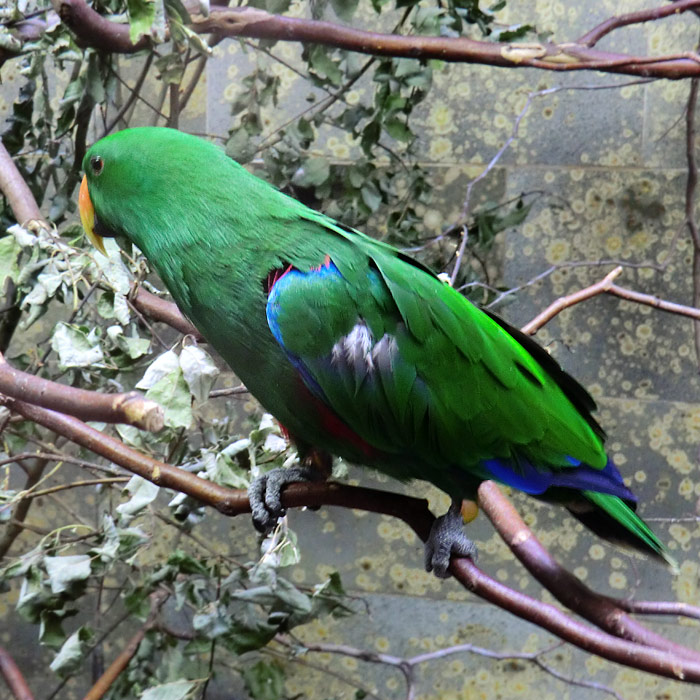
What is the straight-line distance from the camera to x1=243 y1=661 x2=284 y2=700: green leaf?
4.71ft

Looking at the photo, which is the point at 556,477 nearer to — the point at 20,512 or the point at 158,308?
the point at 158,308

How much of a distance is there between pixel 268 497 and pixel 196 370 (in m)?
0.18

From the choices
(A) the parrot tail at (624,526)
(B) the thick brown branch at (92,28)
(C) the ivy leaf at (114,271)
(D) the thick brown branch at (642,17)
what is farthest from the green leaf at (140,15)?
(A) the parrot tail at (624,526)

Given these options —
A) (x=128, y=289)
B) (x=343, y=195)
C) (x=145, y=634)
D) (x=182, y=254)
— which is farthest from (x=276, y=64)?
(x=145, y=634)

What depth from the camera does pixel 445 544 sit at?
95cm

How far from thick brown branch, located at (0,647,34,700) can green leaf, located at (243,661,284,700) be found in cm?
38

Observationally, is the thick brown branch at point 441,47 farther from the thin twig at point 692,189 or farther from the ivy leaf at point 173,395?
the ivy leaf at point 173,395

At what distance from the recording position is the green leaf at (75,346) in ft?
3.60

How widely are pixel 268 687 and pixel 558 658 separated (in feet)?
2.25

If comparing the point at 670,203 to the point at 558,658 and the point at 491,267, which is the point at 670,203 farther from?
the point at 558,658

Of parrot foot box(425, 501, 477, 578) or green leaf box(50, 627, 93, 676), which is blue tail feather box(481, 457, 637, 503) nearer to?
parrot foot box(425, 501, 477, 578)

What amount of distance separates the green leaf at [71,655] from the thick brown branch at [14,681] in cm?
15

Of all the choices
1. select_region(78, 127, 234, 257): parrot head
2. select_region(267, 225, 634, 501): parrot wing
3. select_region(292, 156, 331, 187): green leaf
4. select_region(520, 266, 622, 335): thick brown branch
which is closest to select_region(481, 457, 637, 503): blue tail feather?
select_region(267, 225, 634, 501): parrot wing

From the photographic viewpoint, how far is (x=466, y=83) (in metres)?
1.74
